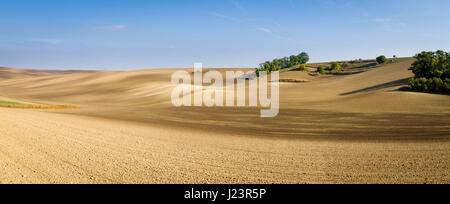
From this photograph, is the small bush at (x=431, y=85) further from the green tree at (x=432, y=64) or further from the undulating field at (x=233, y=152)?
the undulating field at (x=233, y=152)

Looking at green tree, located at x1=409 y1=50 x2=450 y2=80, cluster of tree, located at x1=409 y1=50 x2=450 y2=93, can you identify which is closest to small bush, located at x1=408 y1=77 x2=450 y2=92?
cluster of tree, located at x1=409 y1=50 x2=450 y2=93

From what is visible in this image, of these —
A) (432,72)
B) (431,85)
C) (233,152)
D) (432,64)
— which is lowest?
(233,152)

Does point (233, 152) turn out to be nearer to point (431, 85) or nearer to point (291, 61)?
point (431, 85)

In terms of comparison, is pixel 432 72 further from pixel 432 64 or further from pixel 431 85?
pixel 431 85

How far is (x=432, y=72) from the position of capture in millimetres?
29578

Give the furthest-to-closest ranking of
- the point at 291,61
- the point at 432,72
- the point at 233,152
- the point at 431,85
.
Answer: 1. the point at 291,61
2. the point at 432,72
3. the point at 431,85
4. the point at 233,152

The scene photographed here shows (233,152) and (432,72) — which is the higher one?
(432,72)

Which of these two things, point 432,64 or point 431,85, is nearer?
point 431,85

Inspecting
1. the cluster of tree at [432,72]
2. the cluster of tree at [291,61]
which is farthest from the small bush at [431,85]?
the cluster of tree at [291,61]

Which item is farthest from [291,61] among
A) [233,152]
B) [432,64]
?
[233,152]

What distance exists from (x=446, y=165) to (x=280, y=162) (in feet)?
15.6

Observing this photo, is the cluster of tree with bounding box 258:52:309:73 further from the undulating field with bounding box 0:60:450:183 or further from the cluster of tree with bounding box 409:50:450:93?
the undulating field with bounding box 0:60:450:183

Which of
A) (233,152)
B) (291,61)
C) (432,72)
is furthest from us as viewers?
(291,61)
